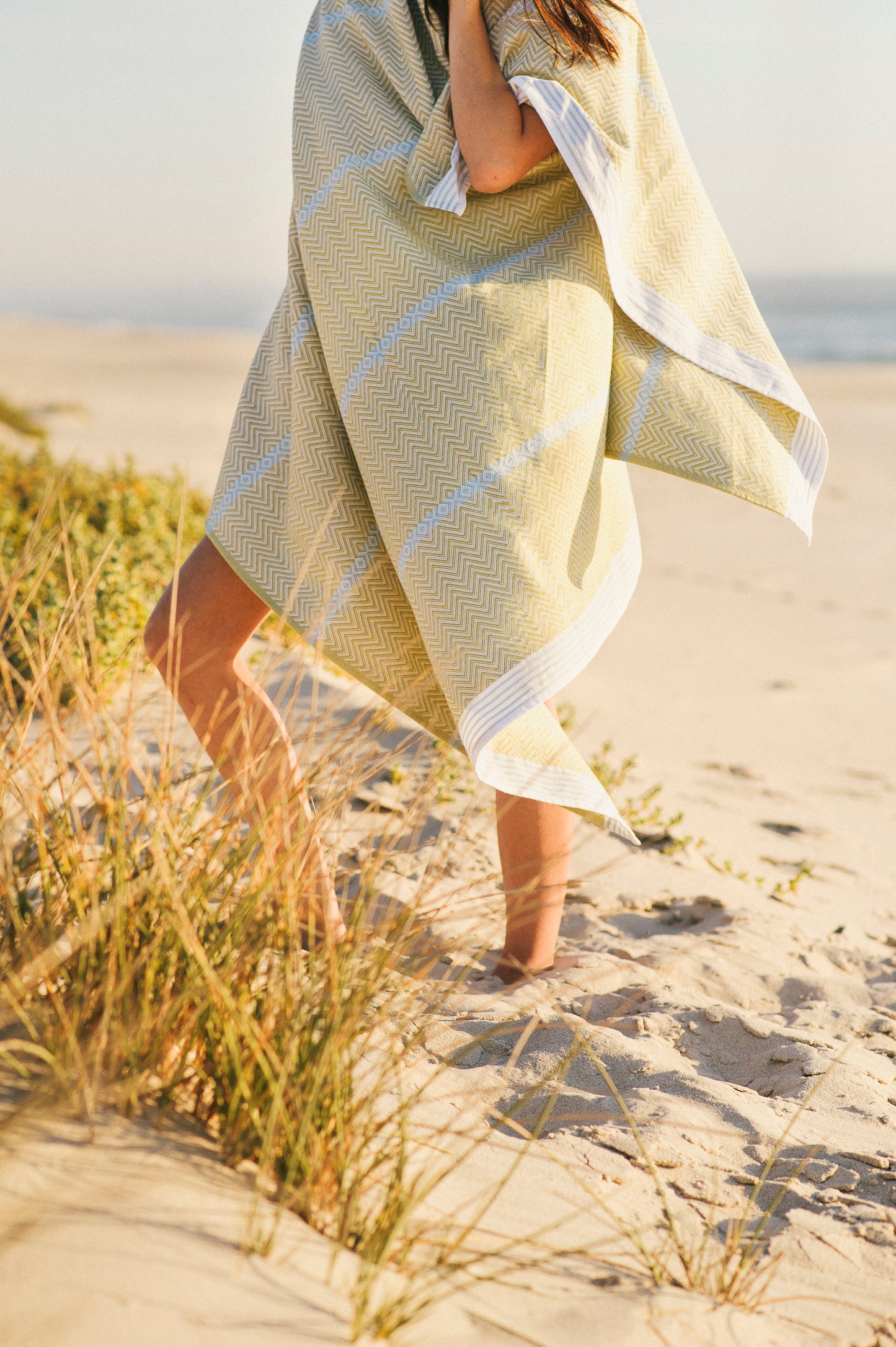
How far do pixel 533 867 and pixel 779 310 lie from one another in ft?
149

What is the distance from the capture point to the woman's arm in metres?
1.81

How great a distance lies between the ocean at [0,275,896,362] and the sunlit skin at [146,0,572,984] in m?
26.3

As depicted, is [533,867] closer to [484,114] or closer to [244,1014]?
[244,1014]

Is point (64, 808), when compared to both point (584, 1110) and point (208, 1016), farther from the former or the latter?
point (584, 1110)

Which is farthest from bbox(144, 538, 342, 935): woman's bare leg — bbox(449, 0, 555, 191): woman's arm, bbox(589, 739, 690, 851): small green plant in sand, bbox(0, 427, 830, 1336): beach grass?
bbox(589, 739, 690, 851): small green plant in sand

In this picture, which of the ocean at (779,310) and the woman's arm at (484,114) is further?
the ocean at (779,310)

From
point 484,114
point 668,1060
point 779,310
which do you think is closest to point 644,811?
point 668,1060

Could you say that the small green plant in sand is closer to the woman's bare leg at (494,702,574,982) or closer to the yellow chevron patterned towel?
the woman's bare leg at (494,702,574,982)

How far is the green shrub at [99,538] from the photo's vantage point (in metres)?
3.10

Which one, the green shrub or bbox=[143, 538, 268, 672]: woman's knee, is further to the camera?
the green shrub

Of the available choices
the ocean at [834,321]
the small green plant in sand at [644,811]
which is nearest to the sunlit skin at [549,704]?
the small green plant in sand at [644,811]

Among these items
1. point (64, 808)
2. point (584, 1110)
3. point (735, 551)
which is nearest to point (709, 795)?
point (584, 1110)

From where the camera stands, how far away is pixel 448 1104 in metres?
1.67

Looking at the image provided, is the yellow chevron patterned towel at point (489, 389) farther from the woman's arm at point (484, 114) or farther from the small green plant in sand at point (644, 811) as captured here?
the small green plant in sand at point (644, 811)
